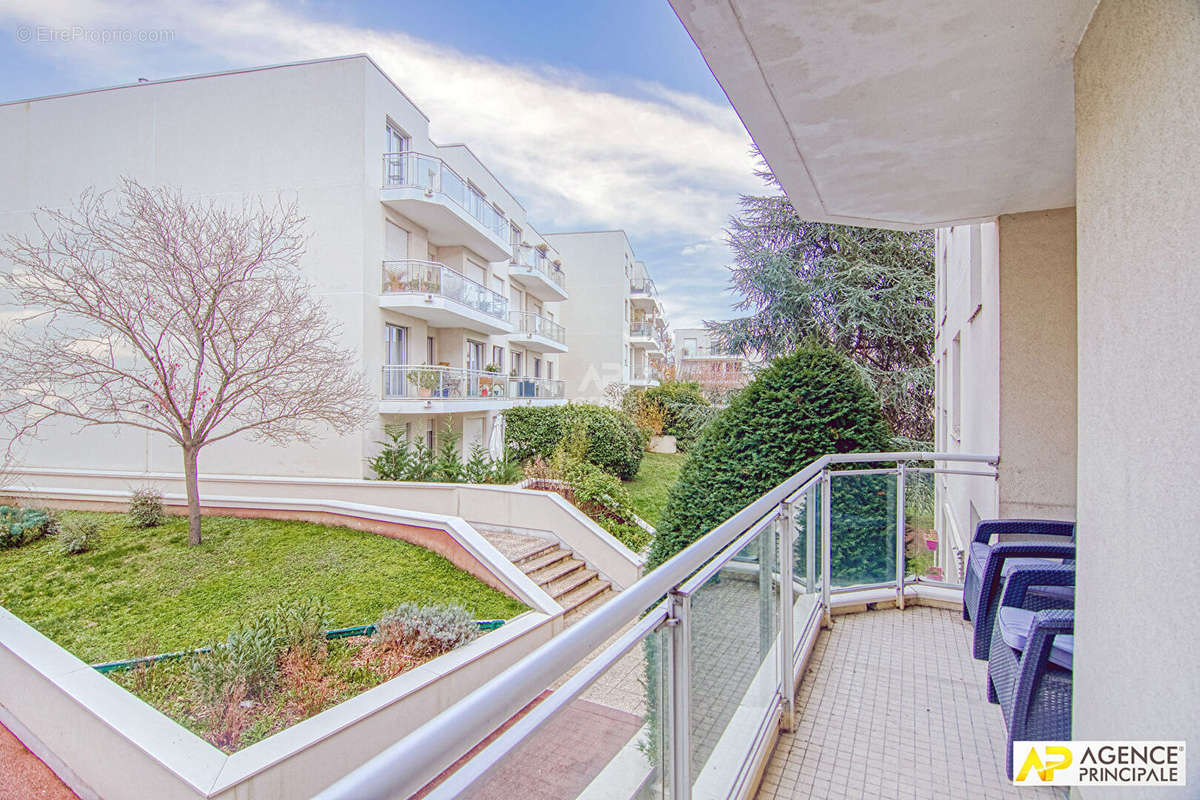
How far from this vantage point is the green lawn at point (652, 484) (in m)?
14.8

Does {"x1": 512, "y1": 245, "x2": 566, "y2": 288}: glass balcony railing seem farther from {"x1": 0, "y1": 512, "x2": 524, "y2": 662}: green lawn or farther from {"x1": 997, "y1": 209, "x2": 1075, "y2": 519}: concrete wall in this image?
{"x1": 997, "y1": 209, "x2": 1075, "y2": 519}: concrete wall

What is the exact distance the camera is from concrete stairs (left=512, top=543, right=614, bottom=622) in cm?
971

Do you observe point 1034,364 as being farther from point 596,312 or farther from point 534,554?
point 596,312

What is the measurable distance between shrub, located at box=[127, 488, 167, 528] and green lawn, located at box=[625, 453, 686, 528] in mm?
9431

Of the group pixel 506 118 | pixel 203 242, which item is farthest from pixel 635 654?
pixel 506 118

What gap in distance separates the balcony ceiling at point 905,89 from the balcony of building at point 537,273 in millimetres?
18978

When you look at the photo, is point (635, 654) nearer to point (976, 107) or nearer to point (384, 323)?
point (976, 107)

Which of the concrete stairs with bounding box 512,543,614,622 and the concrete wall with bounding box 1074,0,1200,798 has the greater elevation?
the concrete wall with bounding box 1074,0,1200,798

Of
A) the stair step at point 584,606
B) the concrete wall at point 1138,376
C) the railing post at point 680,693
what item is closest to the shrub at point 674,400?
the stair step at point 584,606

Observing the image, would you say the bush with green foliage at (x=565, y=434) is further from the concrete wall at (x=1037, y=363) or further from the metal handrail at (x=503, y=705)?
the metal handrail at (x=503, y=705)

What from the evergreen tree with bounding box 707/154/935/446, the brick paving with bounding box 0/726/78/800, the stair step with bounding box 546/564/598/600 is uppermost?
the evergreen tree with bounding box 707/154/935/446

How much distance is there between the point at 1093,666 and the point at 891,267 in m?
12.5

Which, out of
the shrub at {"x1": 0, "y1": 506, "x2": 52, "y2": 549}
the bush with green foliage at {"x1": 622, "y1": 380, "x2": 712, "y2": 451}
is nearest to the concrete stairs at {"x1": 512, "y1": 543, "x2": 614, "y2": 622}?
the shrub at {"x1": 0, "y1": 506, "x2": 52, "y2": 549}

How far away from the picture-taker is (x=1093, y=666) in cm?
171
